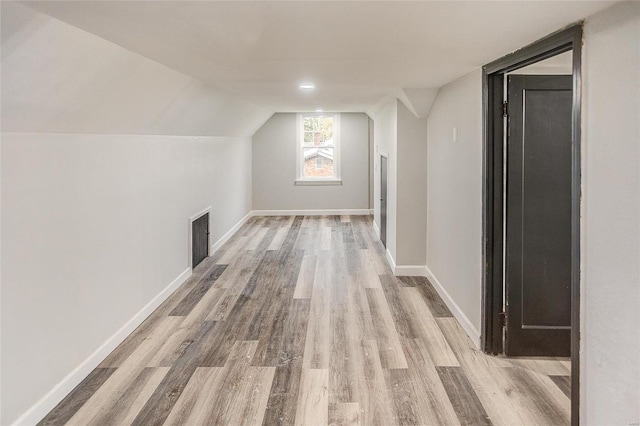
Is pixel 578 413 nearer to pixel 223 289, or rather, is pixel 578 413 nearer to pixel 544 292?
pixel 544 292

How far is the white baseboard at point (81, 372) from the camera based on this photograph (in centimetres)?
258

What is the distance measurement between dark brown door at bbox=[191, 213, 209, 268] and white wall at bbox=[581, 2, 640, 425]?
14.6 feet

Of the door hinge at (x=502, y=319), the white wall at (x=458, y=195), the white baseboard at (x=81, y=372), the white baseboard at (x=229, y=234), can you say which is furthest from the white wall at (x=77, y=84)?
the door hinge at (x=502, y=319)

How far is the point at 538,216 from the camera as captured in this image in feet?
10.9

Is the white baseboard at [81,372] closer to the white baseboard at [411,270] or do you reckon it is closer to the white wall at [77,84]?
the white wall at [77,84]

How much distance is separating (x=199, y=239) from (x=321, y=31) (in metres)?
4.26

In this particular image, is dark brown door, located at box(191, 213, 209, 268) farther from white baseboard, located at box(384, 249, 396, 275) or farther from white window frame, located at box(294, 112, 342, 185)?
white window frame, located at box(294, 112, 342, 185)

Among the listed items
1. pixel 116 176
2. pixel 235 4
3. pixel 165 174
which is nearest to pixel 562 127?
pixel 235 4

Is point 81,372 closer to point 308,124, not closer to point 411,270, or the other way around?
point 411,270

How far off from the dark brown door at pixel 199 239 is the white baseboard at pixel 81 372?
1.28m

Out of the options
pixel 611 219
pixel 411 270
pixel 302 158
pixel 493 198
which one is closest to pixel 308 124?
pixel 302 158

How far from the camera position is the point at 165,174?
474 centimetres

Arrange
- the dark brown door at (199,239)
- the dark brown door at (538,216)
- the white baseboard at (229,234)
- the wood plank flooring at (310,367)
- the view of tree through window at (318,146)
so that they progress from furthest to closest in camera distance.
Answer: the view of tree through window at (318,146)
the white baseboard at (229,234)
the dark brown door at (199,239)
the dark brown door at (538,216)
the wood plank flooring at (310,367)

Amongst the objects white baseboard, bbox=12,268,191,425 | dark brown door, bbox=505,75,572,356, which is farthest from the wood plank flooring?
dark brown door, bbox=505,75,572,356
